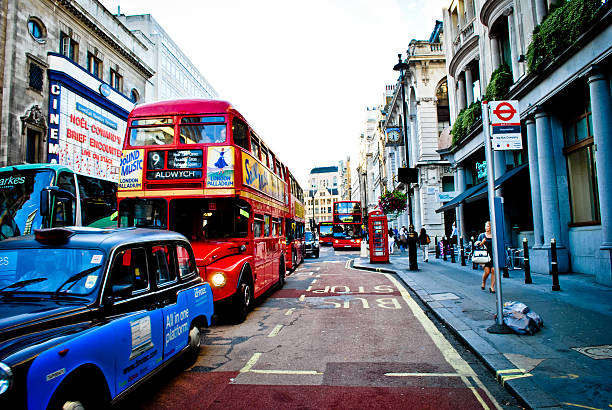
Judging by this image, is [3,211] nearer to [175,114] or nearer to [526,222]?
[175,114]

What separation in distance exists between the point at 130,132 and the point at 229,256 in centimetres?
343

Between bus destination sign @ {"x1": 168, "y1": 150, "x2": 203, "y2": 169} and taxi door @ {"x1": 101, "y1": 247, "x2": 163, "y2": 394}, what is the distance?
419 centimetres

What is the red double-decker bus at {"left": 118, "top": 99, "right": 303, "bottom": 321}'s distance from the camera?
26.8ft

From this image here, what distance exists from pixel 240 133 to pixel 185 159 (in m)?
1.44

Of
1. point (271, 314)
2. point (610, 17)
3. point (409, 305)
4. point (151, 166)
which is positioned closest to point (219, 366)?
point (271, 314)

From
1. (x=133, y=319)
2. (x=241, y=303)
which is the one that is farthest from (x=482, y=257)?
(x=133, y=319)

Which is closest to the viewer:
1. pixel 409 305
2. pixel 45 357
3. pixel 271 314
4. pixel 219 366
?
pixel 45 357

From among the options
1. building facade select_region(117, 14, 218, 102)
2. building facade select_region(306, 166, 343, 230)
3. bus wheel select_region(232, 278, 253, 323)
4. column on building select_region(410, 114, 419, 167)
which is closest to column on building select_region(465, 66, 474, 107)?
column on building select_region(410, 114, 419, 167)

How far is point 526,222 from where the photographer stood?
16.2 m

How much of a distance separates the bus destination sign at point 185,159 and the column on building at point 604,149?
9.59m

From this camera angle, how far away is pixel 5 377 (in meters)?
2.47

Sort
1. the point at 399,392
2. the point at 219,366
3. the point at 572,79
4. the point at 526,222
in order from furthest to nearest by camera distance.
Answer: the point at 526,222
the point at 572,79
the point at 219,366
the point at 399,392

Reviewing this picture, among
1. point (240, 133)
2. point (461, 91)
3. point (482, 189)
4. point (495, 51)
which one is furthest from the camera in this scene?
point (461, 91)

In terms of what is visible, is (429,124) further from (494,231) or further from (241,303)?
(241,303)
